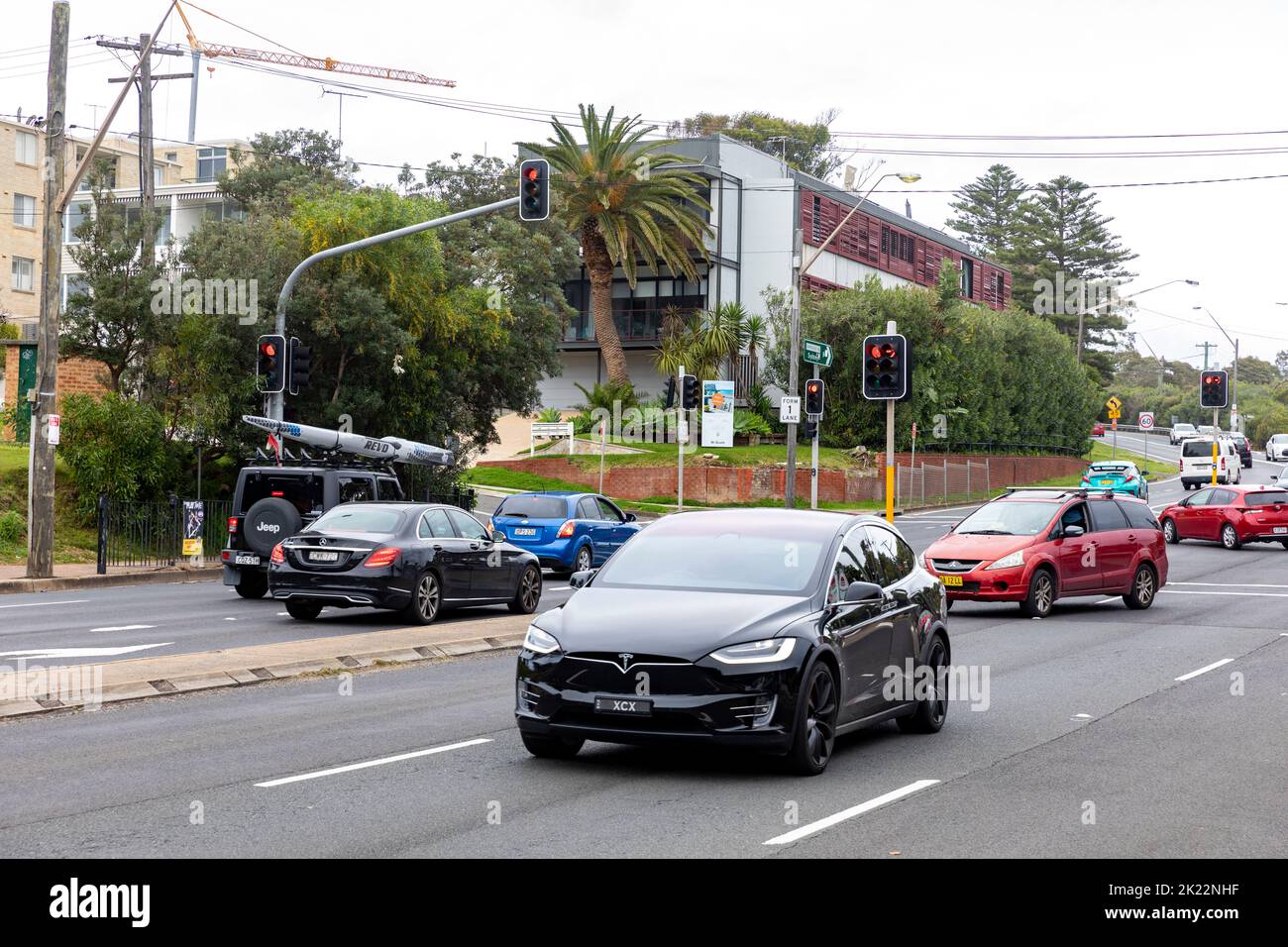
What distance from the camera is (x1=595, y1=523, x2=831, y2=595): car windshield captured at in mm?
10109

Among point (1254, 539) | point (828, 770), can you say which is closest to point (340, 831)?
point (828, 770)

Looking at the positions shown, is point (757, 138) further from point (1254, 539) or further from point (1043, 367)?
point (1254, 539)

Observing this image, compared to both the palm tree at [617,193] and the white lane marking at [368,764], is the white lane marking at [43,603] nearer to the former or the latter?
the white lane marking at [368,764]

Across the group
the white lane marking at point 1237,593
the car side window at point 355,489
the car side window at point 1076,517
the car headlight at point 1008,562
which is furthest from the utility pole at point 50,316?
the white lane marking at point 1237,593

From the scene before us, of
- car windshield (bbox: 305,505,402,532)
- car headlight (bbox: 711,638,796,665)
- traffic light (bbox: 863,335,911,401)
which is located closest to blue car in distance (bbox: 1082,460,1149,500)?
traffic light (bbox: 863,335,911,401)

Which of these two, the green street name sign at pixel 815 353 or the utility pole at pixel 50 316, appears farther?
the green street name sign at pixel 815 353

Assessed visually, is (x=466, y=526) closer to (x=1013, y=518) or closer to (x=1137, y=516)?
(x=1013, y=518)

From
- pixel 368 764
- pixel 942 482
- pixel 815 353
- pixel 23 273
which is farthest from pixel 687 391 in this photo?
pixel 23 273

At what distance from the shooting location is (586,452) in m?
59.0

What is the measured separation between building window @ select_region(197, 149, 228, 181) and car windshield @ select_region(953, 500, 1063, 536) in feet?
247

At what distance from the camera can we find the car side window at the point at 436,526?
795 inches

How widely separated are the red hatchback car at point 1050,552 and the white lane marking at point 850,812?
465 inches

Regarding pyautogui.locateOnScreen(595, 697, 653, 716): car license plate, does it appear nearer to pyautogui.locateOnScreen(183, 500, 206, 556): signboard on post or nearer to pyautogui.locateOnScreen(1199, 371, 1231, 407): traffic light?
pyautogui.locateOnScreen(183, 500, 206, 556): signboard on post
